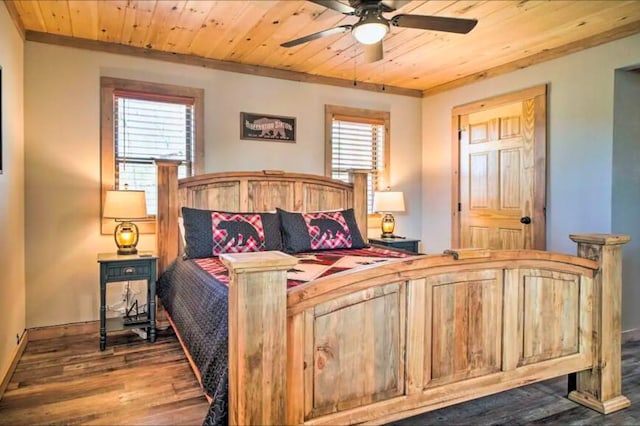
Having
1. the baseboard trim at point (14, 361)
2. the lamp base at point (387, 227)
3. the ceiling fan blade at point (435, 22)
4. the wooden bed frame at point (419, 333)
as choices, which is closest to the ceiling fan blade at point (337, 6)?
the ceiling fan blade at point (435, 22)

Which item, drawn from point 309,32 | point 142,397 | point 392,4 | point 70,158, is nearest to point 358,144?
point 309,32

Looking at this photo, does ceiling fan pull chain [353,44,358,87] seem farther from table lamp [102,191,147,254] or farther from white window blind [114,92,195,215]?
table lamp [102,191,147,254]

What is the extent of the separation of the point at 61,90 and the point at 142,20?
3.30 feet

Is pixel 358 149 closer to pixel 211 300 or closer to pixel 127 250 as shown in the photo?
pixel 127 250

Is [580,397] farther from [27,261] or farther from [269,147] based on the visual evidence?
[27,261]

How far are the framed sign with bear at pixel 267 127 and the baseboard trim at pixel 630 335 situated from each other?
352 centimetres

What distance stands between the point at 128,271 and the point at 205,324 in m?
1.49

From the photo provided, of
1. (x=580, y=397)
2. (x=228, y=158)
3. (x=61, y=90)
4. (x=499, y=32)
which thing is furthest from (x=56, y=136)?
(x=580, y=397)

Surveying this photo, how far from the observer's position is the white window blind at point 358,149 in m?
4.80

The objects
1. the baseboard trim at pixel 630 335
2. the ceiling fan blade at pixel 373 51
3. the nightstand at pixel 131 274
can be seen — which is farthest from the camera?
the baseboard trim at pixel 630 335

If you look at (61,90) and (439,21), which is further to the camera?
(61,90)

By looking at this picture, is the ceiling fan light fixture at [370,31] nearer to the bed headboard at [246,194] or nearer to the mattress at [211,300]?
the mattress at [211,300]

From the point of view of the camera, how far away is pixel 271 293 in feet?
5.19

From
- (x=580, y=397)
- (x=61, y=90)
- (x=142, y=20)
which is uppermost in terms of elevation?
(x=142, y=20)
